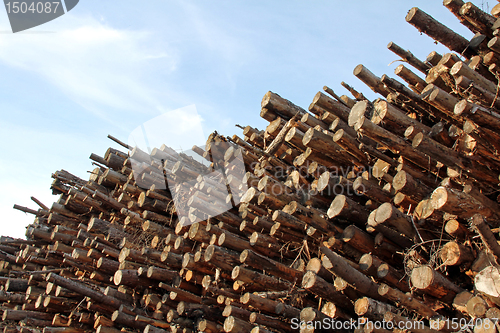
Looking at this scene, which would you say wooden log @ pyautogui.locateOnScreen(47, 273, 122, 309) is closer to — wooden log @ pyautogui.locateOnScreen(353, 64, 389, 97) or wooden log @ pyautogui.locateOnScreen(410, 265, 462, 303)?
wooden log @ pyautogui.locateOnScreen(410, 265, 462, 303)

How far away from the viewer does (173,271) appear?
6.09 metres

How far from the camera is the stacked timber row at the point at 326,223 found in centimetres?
350

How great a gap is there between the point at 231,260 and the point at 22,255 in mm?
7283

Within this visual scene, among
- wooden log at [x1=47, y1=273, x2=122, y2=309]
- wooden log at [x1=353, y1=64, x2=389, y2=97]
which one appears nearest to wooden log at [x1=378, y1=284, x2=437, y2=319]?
wooden log at [x1=353, y1=64, x2=389, y2=97]

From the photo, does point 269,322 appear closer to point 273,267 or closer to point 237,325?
point 237,325

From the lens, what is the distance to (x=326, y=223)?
4.55m

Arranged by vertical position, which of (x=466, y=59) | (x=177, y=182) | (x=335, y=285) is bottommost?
(x=335, y=285)

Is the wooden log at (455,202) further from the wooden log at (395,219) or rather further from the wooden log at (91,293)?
the wooden log at (91,293)

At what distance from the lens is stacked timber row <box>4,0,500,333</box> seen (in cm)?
350

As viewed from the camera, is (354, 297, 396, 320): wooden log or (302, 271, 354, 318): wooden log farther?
(302, 271, 354, 318): wooden log

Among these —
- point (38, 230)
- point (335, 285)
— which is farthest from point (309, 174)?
point (38, 230)

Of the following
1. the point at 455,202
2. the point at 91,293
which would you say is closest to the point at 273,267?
the point at 455,202

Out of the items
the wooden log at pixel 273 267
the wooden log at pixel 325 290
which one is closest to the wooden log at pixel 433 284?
the wooden log at pixel 325 290

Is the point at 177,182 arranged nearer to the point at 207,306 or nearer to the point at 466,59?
the point at 207,306
